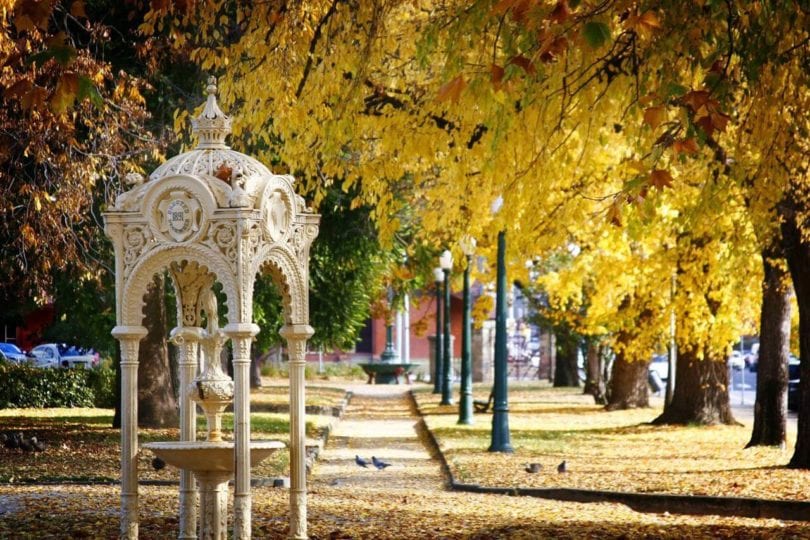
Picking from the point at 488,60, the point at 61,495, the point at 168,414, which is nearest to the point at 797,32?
the point at 488,60

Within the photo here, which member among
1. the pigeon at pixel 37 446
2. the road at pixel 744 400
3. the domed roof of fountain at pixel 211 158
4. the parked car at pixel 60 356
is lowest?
the road at pixel 744 400

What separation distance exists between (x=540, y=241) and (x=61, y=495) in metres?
7.27

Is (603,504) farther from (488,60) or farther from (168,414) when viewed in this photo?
(168,414)

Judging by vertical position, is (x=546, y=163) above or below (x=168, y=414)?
above

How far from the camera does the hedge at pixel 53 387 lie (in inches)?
1345

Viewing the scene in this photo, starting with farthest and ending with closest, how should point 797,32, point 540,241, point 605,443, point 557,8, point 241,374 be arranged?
point 605,443
point 540,241
point 797,32
point 241,374
point 557,8

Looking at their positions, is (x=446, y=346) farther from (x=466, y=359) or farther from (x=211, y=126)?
(x=211, y=126)

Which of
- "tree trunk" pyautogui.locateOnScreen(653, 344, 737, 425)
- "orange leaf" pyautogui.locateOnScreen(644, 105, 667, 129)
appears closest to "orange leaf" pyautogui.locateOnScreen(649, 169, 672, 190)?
"orange leaf" pyautogui.locateOnScreen(644, 105, 667, 129)

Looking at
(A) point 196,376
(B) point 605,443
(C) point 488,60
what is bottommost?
(B) point 605,443

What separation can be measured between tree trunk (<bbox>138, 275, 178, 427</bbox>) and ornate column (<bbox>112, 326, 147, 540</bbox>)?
15.2m

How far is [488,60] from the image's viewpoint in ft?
42.3

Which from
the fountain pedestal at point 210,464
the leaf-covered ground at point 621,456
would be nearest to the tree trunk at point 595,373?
the leaf-covered ground at point 621,456

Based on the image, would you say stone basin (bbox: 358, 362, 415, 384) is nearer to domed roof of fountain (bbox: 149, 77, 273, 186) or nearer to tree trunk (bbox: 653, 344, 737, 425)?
tree trunk (bbox: 653, 344, 737, 425)

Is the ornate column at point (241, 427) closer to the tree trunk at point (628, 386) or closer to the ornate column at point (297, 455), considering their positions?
the ornate column at point (297, 455)
